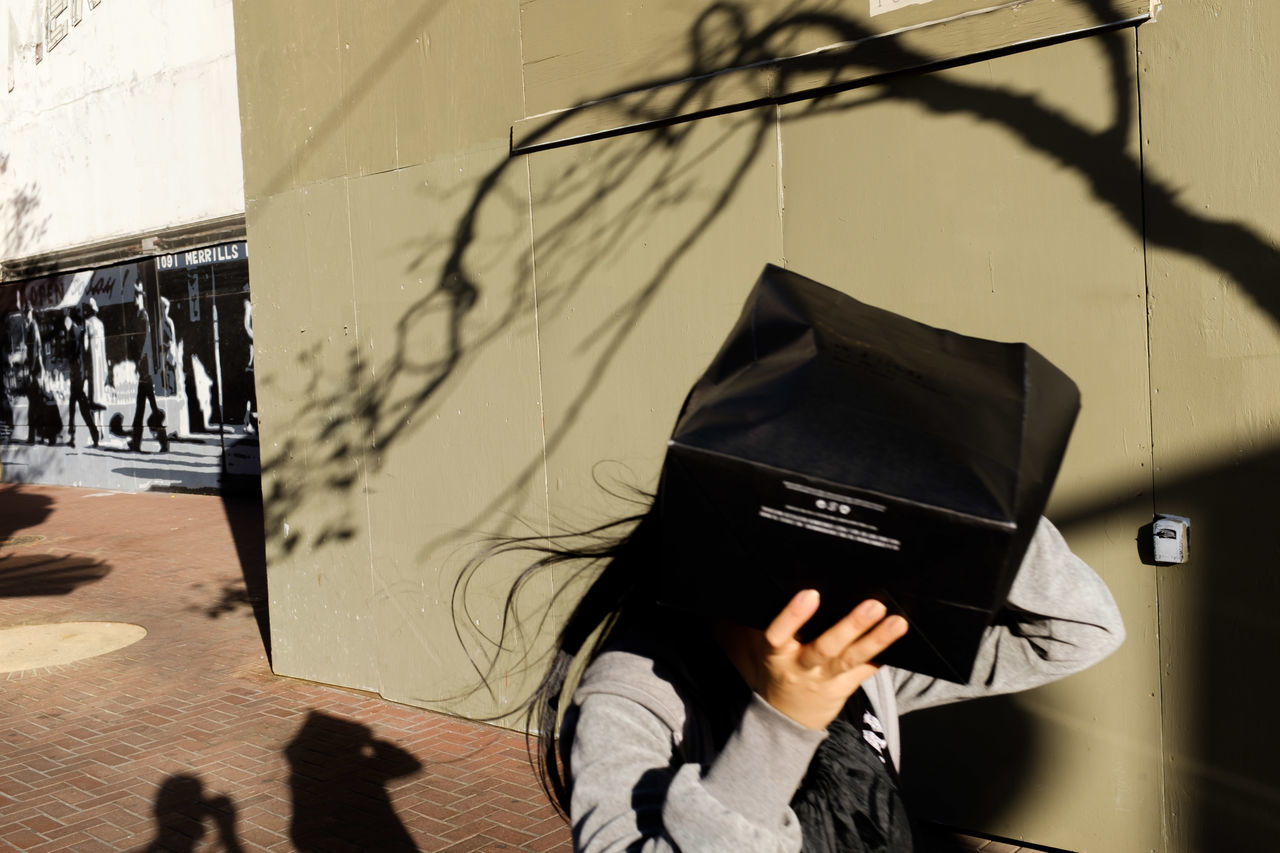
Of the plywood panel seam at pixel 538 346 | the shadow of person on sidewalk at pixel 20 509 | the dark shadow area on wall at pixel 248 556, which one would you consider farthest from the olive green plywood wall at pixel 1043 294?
the shadow of person on sidewalk at pixel 20 509

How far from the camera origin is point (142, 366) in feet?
55.0

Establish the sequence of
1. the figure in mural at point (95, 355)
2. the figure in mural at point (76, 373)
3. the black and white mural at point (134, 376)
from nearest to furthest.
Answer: the black and white mural at point (134, 376), the figure in mural at point (95, 355), the figure in mural at point (76, 373)

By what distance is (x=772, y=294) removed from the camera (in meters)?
1.26

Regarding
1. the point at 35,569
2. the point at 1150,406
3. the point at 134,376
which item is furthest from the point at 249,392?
the point at 1150,406

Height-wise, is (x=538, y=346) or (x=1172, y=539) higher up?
(x=538, y=346)

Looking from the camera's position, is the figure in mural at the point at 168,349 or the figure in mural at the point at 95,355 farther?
the figure in mural at the point at 95,355

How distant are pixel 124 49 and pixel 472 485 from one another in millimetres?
13590

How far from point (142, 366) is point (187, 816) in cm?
1361

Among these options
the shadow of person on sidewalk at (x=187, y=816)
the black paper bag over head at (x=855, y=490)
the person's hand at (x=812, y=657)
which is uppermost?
the black paper bag over head at (x=855, y=490)

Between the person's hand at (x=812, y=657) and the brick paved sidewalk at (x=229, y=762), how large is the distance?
3510 mm

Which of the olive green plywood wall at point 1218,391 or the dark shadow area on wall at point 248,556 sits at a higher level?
the olive green plywood wall at point 1218,391

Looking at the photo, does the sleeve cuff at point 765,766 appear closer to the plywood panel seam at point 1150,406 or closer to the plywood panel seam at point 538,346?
the plywood panel seam at point 1150,406

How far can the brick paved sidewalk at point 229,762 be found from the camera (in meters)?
4.56

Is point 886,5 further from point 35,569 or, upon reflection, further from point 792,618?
point 35,569
